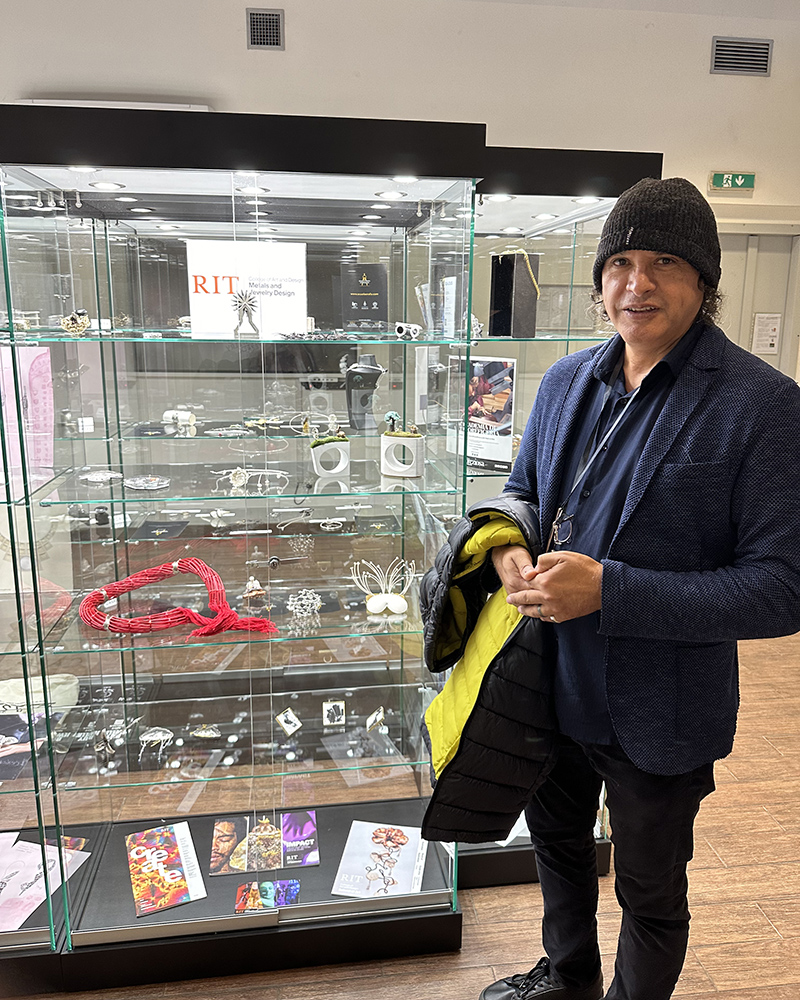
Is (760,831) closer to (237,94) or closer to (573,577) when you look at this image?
(573,577)

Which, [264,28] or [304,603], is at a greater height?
[264,28]

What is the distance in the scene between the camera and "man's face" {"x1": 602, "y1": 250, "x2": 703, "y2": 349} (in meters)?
1.32

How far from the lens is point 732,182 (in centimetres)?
497

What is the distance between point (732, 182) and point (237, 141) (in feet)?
14.2

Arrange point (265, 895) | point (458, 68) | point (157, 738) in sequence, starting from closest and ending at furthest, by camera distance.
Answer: point (265, 895) < point (157, 738) < point (458, 68)

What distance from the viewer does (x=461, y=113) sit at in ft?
15.0

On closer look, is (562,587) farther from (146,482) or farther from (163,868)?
(163,868)

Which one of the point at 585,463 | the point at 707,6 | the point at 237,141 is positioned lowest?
the point at 585,463

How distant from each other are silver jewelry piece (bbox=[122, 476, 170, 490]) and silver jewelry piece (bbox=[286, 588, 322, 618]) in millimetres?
524

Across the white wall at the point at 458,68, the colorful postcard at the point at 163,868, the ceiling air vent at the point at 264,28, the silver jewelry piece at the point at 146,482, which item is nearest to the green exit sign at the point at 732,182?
the white wall at the point at 458,68

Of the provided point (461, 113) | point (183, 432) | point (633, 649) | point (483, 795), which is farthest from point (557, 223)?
point (461, 113)

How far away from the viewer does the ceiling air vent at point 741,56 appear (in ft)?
15.6

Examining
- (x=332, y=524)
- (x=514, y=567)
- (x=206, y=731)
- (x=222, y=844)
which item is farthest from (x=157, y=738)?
(x=514, y=567)

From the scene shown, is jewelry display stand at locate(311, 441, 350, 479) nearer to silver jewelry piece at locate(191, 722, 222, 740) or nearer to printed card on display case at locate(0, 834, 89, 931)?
silver jewelry piece at locate(191, 722, 222, 740)
